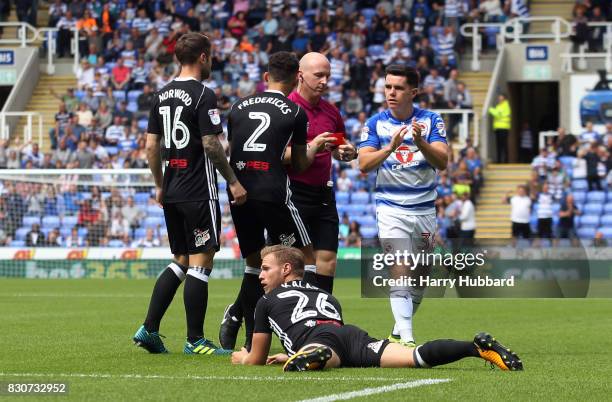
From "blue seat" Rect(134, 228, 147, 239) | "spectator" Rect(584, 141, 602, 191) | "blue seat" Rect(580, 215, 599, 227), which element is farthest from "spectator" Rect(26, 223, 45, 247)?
"spectator" Rect(584, 141, 602, 191)

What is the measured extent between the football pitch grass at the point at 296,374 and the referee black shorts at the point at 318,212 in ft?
3.12

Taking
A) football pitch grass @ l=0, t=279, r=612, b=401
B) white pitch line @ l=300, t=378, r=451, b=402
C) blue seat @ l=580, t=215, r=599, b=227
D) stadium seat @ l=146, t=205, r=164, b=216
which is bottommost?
football pitch grass @ l=0, t=279, r=612, b=401

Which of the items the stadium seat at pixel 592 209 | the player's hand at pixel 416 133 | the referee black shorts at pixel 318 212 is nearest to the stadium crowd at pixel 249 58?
the stadium seat at pixel 592 209

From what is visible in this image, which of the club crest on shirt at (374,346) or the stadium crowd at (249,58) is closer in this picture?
the club crest on shirt at (374,346)

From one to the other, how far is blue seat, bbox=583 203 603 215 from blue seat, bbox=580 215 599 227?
0.44 ft

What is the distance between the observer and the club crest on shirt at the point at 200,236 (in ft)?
33.6

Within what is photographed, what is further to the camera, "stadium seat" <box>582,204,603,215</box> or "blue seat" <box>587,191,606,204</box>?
"blue seat" <box>587,191,606,204</box>

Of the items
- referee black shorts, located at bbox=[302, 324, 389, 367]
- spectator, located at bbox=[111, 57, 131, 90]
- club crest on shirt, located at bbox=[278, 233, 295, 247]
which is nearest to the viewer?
referee black shorts, located at bbox=[302, 324, 389, 367]

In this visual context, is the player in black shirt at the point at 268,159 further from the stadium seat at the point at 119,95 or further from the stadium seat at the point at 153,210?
the stadium seat at the point at 119,95

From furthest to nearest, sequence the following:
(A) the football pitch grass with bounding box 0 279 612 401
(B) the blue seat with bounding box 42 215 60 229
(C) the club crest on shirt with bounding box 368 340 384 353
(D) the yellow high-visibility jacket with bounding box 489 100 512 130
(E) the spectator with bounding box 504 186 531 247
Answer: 1. (D) the yellow high-visibility jacket with bounding box 489 100 512 130
2. (E) the spectator with bounding box 504 186 531 247
3. (B) the blue seat with bounding box 42 215 60 229
4. (C) the club crest on shirt with bounding box 368 340 384 353
5. (A) the football pitch grass with bounding box 0 279 612 401

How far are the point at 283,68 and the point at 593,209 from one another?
19173 mm

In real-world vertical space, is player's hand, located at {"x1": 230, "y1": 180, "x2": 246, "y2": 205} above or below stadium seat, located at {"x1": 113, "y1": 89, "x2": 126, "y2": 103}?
below

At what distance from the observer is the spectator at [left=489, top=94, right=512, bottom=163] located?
31703 mm

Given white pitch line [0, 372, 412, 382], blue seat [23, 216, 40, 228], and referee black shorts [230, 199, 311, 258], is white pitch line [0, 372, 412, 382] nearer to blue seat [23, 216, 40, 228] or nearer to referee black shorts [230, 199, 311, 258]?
referee black shorts [230, 199, 311, 258]
